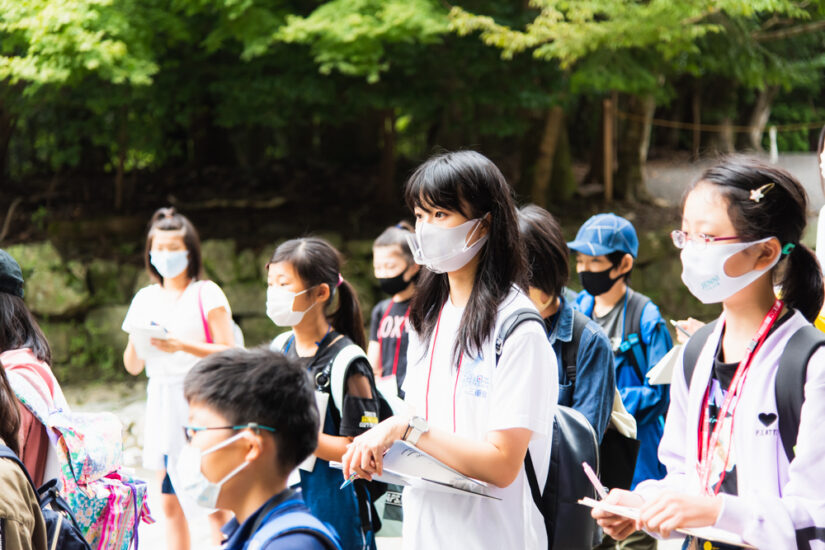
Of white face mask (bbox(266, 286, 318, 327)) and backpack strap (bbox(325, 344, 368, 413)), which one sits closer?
backpack strap (bbox(325, 344, 368, 413))

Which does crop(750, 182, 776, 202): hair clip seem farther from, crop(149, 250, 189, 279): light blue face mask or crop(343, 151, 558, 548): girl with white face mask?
crop(149, 250, 189, 279): light blue face mask

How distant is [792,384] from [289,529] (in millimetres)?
1227

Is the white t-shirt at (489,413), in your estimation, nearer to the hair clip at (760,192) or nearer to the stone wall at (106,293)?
the hair clip at (760,192)

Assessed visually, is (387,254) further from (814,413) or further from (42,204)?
(42,204)

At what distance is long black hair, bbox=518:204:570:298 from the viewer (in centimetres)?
322

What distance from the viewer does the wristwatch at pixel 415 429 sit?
216 cm

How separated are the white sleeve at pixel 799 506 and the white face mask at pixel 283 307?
210 cm

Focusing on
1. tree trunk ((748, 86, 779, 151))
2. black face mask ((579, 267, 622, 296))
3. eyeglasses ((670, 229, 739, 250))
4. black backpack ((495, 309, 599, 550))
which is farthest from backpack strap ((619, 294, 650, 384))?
tree trunk ((748, 86, 779, 151))

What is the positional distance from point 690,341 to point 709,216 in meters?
0.37

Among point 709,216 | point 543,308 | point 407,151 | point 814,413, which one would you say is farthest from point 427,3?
point 407,151

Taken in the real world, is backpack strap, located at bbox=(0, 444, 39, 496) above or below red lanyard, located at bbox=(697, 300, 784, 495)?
below

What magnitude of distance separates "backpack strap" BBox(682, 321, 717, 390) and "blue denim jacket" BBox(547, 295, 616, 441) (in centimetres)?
87

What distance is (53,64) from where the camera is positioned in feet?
25.3

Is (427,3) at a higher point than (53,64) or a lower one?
higher
